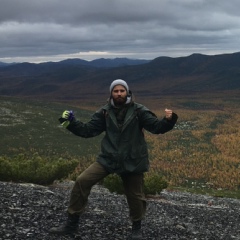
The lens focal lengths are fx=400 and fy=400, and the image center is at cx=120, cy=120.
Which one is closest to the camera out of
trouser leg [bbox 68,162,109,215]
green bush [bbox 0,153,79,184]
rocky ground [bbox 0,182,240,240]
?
trouser leg [bbox 68,162,109,215]

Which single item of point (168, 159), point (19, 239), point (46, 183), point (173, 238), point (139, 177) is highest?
point (139, 177)

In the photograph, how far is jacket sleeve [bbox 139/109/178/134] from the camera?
9289 millimetres

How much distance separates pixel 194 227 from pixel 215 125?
101 metres

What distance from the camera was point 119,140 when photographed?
977cm

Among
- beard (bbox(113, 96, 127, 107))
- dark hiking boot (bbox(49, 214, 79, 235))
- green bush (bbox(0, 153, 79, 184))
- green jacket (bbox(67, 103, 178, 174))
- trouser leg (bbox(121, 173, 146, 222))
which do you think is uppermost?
beard (bbox(113, 96, 127, 107))

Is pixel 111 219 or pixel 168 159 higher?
pixel 111 219

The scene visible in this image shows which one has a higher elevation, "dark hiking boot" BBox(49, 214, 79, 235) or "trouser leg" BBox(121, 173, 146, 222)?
"trouser leg" BBox(121, 173, 146, 222)

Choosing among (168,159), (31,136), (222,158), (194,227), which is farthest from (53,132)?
(194,227)

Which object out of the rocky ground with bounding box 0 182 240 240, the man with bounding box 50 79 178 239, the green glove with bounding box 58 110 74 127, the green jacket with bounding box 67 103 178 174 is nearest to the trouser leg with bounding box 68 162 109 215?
the man with bounding box 50 79 178 239

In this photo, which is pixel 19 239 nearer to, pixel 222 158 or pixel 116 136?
pixel 116 136

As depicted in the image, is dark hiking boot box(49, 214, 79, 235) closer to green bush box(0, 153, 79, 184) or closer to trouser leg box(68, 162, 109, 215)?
trouser leg box(68, 162, 109, 215)

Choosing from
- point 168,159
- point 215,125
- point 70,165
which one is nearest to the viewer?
point 70,165

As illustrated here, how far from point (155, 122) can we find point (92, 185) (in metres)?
2.21

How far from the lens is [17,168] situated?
24.4 metres
